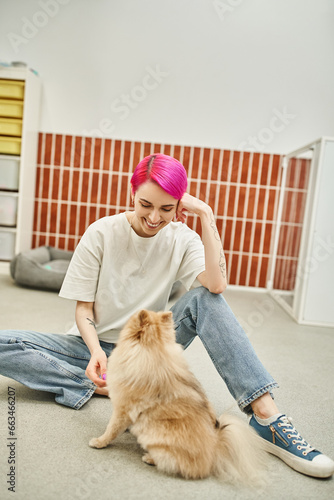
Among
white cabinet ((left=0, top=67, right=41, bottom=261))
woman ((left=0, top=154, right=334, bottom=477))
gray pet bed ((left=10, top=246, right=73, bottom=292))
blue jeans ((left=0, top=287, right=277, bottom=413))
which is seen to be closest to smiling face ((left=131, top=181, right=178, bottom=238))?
woman ((left=0, top=154, right=334, bottom=477))

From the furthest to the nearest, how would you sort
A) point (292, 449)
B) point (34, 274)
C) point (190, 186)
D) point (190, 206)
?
point (190, 186), point (34, 274), point (190, 206), point (292, 449)

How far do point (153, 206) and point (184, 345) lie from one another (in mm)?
529

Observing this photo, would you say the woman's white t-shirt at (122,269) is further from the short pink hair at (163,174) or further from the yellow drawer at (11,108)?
the yellow drawer at (11,108)

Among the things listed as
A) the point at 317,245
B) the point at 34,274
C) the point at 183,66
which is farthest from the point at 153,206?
the point at 183,66

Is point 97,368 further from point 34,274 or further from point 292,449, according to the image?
point 34,274

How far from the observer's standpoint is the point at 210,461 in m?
1.24

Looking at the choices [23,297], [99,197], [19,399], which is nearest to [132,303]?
[19,399]

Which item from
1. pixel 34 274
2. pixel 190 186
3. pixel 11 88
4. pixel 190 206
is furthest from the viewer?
pixel 190 186

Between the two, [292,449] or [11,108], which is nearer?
[292,449]

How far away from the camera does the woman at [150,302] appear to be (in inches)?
55.2

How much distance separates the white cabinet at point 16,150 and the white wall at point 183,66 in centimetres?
31

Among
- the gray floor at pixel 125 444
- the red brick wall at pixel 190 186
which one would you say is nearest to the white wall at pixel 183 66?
the red brick wall at pixel 190 186

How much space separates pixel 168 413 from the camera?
4.06 feet

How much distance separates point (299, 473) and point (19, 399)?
978 millimetres
